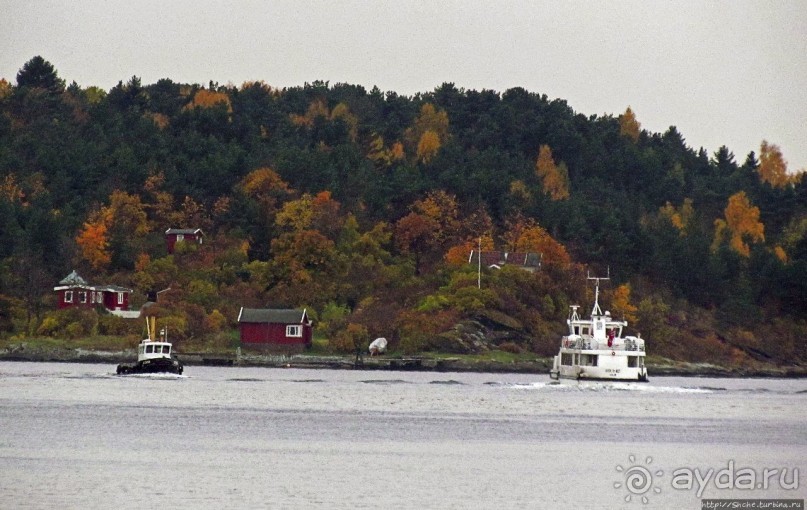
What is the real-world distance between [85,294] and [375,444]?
227ft

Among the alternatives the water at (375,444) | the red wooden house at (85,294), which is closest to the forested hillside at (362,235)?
the red wooden house at (85,294)

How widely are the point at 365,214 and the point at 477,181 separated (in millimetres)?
12285

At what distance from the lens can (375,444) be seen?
176 feet

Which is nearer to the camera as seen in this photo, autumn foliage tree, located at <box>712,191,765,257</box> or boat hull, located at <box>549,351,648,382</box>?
boat hull, located at <box>549,351,648,382</box>

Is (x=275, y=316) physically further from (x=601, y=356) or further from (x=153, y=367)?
(x=601, y=356)

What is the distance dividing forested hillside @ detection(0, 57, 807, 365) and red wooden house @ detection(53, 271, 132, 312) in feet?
7.93

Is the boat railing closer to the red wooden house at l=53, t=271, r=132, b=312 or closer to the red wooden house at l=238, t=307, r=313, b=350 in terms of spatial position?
the red wooden house at l=238, t=307, r=313, b=350

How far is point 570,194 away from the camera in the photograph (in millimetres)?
172625

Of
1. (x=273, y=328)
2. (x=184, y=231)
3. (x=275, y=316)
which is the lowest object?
(x=273, y=328)

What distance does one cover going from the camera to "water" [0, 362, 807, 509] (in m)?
41.3

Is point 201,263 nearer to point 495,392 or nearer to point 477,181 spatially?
point 477,181
